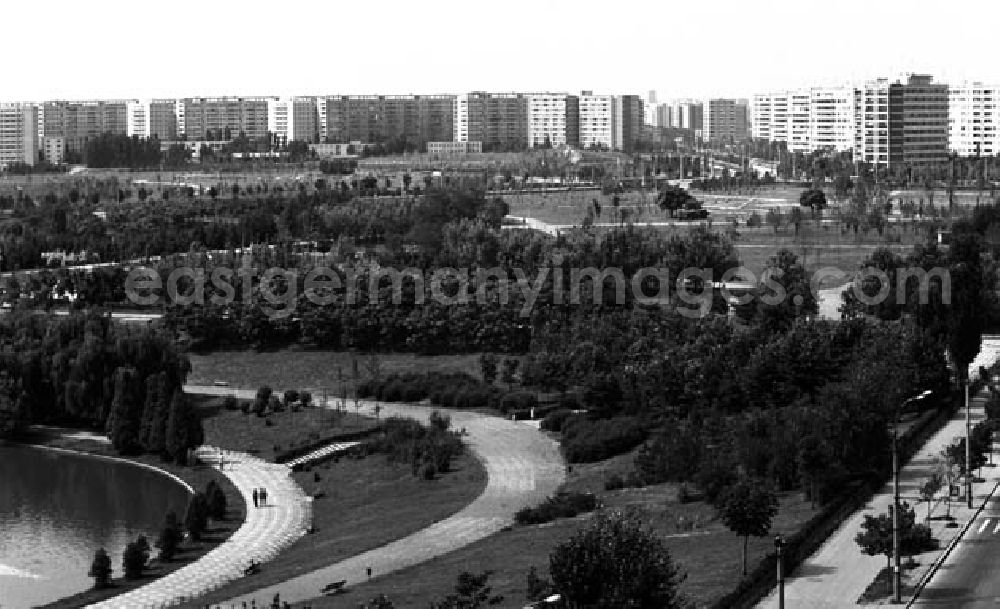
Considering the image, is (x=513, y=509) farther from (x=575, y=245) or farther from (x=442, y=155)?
(x=442, y=155)

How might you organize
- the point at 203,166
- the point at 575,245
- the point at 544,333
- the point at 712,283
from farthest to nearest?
the point at 203,166 < the point at 575,245 < the point at 712,283 < the point at 544,333

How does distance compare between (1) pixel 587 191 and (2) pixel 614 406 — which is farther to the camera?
(1) pixel 587 191

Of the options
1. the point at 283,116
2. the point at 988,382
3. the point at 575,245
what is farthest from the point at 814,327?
the point at 283,116

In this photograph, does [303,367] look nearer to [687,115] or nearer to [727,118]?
[727,118]

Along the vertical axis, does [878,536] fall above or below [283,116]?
below

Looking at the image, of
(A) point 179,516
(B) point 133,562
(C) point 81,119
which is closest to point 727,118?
(C) point 81,119

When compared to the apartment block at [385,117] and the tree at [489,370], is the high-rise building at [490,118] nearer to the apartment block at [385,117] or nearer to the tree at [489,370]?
the apartment block at [385,117]

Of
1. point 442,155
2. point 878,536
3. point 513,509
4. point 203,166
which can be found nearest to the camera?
point 878,536

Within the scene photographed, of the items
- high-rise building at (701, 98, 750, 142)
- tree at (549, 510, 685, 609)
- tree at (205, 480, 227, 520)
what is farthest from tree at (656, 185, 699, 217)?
high-rise building at (701, 98, 750, 142)
